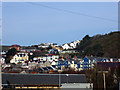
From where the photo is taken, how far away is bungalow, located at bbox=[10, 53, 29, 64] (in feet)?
107

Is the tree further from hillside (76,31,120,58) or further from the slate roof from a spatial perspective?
the slate roof

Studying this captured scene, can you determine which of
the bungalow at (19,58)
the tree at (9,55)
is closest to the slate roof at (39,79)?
the bungalow at (19,58)

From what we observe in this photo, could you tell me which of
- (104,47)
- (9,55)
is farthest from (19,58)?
(104,47)

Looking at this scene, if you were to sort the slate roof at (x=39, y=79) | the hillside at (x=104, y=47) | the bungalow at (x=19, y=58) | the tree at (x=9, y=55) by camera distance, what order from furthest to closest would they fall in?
1. the tree at (x=9, y=55)
2. the bungalow at (x=19, y=58)
3. the hillside at (x=104, y=47)
4. the slate roof at (x=39, y=79)

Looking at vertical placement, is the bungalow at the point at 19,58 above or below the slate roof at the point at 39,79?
above

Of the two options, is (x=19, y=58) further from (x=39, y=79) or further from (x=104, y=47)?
(x=39, y=79)

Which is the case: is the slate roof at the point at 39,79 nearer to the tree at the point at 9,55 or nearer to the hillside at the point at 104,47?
the hillside at the point at 104,47

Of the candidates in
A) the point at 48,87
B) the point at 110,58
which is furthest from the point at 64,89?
the point at 110,58

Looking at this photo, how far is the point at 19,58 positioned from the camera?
3391cm

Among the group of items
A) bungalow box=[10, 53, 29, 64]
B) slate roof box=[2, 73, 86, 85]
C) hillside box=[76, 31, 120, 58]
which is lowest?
slate roof box=[2, 73, 86, 85]

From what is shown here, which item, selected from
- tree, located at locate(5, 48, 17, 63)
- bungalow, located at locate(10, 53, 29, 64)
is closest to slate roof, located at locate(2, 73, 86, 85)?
bungalow, located at locate(10, 53, 29, 64)

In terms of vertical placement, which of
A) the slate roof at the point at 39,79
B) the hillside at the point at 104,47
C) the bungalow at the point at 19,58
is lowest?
the slate roof at the point at 39,79

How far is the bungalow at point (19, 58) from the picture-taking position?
107 ft

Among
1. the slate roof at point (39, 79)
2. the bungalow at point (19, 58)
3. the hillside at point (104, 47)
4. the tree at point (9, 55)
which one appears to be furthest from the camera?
the tree at point (9, 55)
